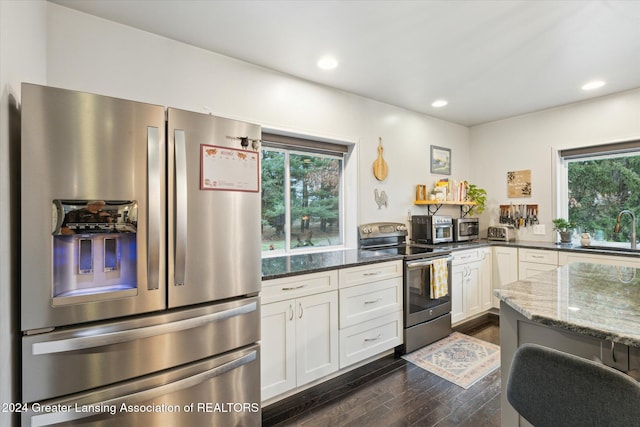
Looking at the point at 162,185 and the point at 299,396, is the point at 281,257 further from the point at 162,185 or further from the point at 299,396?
the point at 162,185

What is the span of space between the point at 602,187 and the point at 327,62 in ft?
11.3

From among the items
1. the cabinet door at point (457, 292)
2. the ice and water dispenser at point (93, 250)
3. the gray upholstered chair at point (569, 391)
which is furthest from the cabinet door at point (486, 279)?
the ice and water dispenser at point (93, 250)

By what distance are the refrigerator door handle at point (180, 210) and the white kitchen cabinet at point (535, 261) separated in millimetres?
3472

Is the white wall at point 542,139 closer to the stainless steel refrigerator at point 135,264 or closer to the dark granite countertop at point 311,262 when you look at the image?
the dark granite countertop at point 311,262

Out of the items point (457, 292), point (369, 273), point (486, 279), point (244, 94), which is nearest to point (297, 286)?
point (369, 273)

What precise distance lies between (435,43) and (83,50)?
7.72ft

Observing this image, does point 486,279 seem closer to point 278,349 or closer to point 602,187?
point 602,187

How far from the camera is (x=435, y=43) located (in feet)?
7.14

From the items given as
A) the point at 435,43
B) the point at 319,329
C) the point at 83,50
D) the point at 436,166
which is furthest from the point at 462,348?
the point at 83,50

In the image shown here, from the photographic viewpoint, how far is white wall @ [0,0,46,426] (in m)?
1.06

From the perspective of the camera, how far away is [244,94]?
2.44 metres

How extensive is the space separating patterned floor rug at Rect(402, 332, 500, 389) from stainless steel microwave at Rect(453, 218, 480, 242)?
1220 mm

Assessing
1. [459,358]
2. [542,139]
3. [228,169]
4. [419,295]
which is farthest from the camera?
[542,139]

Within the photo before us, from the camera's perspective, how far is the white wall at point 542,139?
10.4 feet
